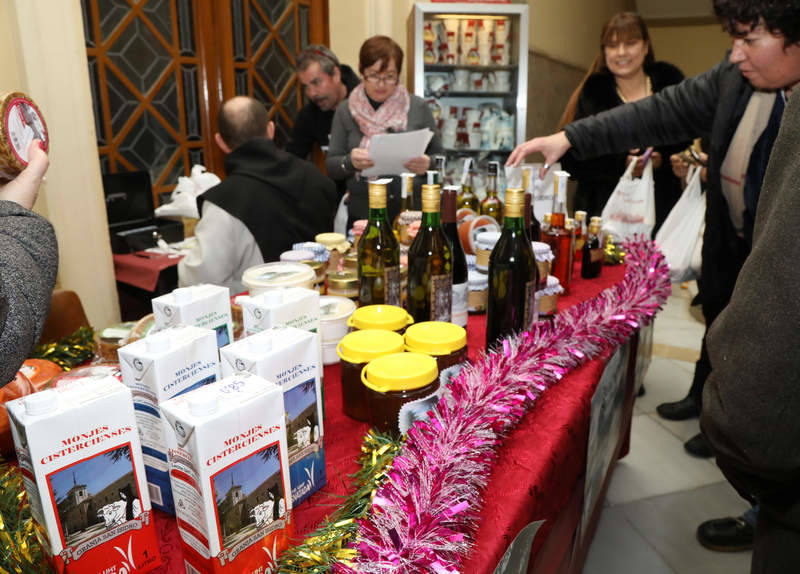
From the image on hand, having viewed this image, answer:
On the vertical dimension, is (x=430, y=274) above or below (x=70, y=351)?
above

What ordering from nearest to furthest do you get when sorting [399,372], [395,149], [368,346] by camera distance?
[399,372] → [368,346] → [395,149]

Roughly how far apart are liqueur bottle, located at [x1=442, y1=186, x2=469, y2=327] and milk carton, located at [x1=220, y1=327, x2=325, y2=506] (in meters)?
0.60

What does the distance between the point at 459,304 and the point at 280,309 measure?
59 cm

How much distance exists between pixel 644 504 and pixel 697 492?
0.25m

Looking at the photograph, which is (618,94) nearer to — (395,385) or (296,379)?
(395,385)

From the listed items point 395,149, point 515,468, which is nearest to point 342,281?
point 515,468

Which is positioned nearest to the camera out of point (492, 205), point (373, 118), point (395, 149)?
point (492, 205)

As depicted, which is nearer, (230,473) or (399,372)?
(230,473)

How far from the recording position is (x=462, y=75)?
4.60 metres

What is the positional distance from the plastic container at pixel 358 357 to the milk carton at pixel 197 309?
218 millimetres

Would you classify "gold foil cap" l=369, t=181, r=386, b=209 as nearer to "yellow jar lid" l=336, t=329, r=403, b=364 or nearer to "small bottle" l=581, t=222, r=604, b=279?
"yellow jar lid" l=336, t=329, r=403, b=364

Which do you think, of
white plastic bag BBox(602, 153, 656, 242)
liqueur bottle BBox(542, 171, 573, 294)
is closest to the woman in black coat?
white plastic bag BBox(602, 153, 656, 242)

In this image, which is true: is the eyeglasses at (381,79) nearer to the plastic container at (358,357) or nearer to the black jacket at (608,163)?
the black jacket at (608,163)

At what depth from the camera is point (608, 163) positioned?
10.1 feet
